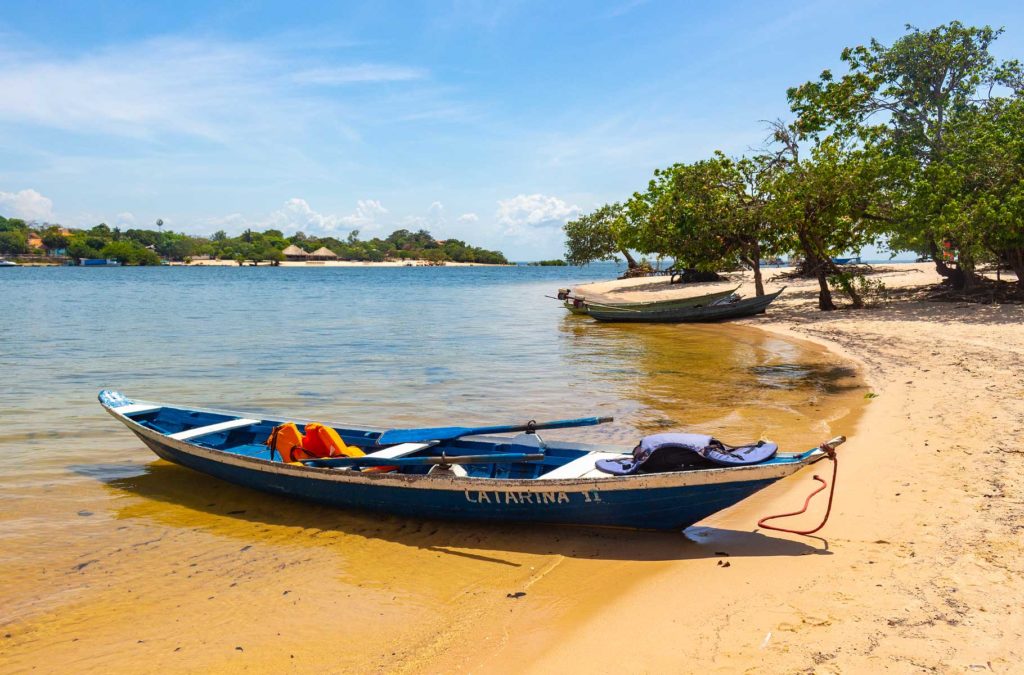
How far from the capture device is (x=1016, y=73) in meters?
25.4

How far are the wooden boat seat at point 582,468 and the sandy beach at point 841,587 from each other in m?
0.71

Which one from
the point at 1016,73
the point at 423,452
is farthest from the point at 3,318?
the point at 1016,73

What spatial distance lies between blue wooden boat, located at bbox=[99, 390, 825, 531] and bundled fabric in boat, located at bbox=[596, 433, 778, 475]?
0.17 m

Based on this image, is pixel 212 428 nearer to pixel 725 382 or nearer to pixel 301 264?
pixel 725 382

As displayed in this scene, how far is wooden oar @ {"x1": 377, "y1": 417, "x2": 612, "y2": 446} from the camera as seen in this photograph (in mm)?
7004

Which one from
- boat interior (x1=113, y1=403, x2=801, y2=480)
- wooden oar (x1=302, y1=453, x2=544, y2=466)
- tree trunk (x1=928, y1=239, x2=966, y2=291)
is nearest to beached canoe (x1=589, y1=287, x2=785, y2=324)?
tree trunk (x1=928, y1=239, x2=966, y2=291)

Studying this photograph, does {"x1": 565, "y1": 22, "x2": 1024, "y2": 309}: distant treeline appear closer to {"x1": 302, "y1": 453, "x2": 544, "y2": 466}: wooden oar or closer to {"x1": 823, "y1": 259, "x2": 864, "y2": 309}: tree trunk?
{"x1": 823, "y1": 259, "x2": 864, "y2": 309}: tree trunk

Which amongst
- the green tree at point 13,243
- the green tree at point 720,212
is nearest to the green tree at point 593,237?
the green tree at point 720,212

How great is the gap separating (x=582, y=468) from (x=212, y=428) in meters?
5.47

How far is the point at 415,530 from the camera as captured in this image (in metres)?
6.96

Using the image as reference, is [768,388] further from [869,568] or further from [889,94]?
[889,94]

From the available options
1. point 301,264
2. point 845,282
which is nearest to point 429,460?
point 845,282

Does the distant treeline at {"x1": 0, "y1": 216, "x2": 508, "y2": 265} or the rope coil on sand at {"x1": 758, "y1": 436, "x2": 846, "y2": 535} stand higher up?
the distant treeline at {"x1": 0, "y1": 216, "x2": 508, "y2": 265}

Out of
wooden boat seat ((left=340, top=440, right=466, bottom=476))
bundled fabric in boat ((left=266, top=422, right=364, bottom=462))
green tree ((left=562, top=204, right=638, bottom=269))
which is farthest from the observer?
green tree ((left=562, top=204, right=638, bottom=269))
